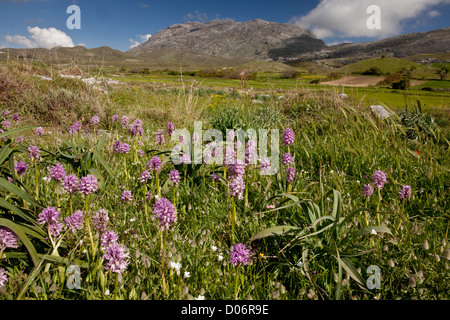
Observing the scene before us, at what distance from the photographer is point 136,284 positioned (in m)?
1.83

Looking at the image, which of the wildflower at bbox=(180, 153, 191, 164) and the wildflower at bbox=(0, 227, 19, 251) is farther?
the wildflower at bbox=(180, 153, 191, 164)

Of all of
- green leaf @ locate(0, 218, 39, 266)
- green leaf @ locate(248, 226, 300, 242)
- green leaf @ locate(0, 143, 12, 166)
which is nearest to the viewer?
green leaf @ locate(0, 218, 39, 266)

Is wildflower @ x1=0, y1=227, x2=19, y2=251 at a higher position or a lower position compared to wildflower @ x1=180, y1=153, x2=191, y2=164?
lower

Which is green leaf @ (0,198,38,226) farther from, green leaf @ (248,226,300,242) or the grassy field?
green leaf @ (248,226,300,242)

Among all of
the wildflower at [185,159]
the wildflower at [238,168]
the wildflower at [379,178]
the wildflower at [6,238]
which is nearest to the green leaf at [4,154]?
the wildflower at [6,238]

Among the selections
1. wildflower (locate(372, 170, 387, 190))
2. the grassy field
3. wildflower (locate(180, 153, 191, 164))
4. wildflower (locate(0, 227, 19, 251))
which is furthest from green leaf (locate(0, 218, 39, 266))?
wildflower (locate(372, 170, 387, 190))

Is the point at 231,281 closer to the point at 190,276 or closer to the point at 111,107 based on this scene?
the point at 190,276

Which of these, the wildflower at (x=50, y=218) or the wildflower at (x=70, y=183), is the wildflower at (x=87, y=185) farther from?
the wildflower at (x=50, y=218)

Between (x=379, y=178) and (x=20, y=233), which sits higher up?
(x=379, y=178)

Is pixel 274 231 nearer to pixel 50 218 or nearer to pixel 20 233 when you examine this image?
pixel 50 218

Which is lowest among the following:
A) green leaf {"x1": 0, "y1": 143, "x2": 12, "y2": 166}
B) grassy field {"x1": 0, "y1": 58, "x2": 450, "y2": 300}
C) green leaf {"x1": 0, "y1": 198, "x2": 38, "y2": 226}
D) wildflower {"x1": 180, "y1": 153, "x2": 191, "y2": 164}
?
grassy field {"x1": 0, "y1": 58, "x2": 450, "y2": 300}

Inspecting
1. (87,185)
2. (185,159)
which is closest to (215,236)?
(185,159)

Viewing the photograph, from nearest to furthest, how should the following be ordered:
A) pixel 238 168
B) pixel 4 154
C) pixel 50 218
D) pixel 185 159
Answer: pixel 50 218 → pixel 4 154 → pixel 238 168 → pixel 185 159

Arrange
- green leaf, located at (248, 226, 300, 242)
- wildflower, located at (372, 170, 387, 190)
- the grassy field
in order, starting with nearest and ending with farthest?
the grassy field
green leaf, located at (248, 226, 300, 242)
wildflower, located at (372, 170, 387, 190)
